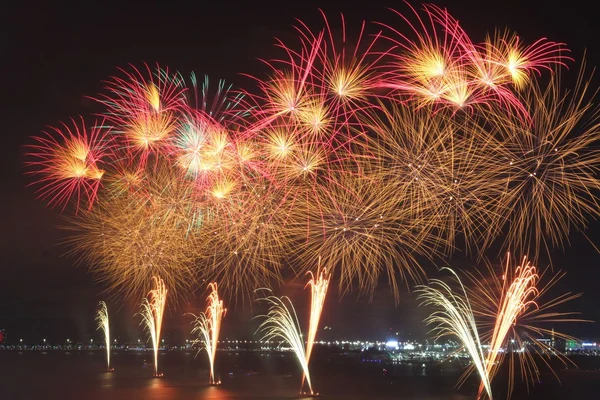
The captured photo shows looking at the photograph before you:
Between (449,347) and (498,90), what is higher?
(498,90)

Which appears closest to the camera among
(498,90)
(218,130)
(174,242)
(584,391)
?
(498,90)

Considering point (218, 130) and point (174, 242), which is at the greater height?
point (218, 130)

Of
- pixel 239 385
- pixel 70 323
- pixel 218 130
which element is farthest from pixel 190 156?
pixel 70 323

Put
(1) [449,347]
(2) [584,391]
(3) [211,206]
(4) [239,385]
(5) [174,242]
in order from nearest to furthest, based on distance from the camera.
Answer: (3) [211,206]
(5) [174,242]
(2) [584,391]
(4) [239,385]
(1) [449,347]

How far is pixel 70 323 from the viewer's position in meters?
171

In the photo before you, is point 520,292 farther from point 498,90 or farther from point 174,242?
point 174,242

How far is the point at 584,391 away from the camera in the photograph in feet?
158

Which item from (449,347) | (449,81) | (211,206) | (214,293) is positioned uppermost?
(449,81)

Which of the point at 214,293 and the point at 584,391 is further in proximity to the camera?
the point at 584,391

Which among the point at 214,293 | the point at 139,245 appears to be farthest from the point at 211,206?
the point at 214,293

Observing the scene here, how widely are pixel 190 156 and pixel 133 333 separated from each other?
162 m

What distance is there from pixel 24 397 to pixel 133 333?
138 m

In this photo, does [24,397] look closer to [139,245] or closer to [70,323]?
[139,245]

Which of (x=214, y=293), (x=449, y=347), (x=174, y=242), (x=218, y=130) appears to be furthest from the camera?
(x=449, y=347)
